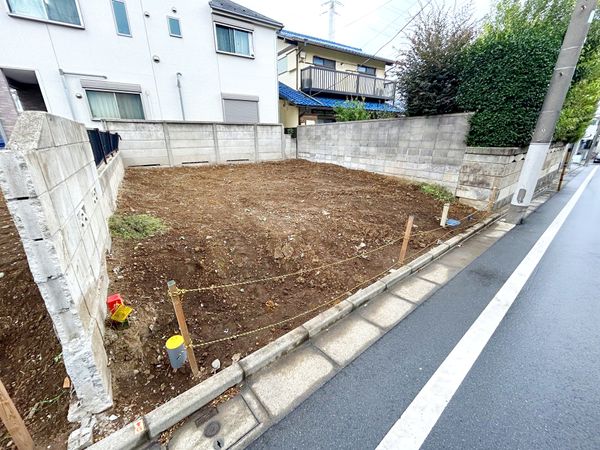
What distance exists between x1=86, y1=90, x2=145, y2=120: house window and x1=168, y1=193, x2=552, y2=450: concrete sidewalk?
9.63 meters

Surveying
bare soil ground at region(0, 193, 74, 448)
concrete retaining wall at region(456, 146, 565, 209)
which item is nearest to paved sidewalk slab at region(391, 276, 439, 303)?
bare soil ground at region(0, 193, 74, 448)

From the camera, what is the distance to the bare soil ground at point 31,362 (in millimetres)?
1453

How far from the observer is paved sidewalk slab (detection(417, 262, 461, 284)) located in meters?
3.18

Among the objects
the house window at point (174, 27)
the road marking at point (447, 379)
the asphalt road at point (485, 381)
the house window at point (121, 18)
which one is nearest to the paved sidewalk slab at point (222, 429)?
the asphalt road at point (485, 381)

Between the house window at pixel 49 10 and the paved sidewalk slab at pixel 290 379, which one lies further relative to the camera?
the house window at pixel 49 10

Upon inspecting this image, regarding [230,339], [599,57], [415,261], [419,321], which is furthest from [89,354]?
[599,57]

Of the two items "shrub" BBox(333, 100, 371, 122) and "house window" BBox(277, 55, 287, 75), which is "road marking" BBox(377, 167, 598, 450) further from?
"house window" BBox(277, 55, 287, 75)

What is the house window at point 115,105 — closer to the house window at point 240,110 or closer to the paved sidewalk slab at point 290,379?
the house window at point 240,110

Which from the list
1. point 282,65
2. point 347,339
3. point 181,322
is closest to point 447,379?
point 347,339

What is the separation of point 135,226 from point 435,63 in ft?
23.1

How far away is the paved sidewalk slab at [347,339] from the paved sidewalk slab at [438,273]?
1.31 meters

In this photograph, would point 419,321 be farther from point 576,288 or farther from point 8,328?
point 8,328

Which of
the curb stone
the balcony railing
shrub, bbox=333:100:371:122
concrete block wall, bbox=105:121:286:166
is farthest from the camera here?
the balcony railing

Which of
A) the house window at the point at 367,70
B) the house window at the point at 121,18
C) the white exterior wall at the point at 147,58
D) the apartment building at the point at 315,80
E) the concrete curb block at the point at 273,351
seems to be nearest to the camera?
the concrete curb block at the point at 273,351
